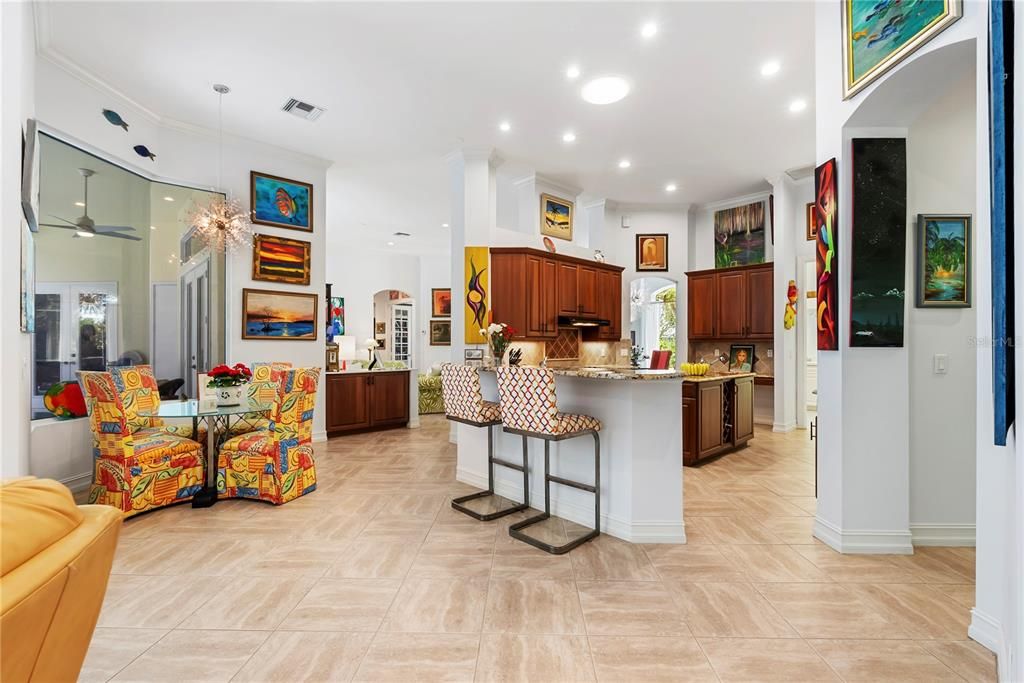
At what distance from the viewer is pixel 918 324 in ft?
8.97

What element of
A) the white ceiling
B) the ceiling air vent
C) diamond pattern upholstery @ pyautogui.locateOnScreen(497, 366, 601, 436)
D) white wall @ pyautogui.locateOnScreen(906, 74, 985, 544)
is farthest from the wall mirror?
white wall @ pyautogui.locateOnScreen(906, 74, 985, 544)

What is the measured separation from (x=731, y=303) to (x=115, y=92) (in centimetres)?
763

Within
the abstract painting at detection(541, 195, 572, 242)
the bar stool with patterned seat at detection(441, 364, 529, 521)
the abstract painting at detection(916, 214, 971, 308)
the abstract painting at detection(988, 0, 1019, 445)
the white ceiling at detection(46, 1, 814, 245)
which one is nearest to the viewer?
the abstract painting at detection(988, 0, 1019, 445)

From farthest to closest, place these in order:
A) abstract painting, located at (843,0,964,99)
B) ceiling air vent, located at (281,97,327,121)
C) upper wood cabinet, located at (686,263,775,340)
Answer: upper wood cabinet, located at (686,263,775,340) < ceiling air vent, located at (281,97,327,121) < abstract painting, located at (843,0,964,99)

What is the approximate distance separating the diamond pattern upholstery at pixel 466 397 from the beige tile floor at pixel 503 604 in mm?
729

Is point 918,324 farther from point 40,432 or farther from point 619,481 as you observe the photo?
point 40,432

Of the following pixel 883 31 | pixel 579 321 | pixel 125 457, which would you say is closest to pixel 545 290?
pixel 579 321

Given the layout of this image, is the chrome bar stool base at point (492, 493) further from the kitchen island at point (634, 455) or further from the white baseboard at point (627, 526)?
the kitchen island at point (634, 455)

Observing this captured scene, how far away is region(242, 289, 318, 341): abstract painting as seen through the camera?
5156 millimetres

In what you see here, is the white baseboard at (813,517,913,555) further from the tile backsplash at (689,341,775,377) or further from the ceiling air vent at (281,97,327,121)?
the ceiling air vent at (281,97,327,121)

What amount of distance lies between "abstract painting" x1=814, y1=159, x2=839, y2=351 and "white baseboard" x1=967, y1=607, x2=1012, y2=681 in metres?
1.37

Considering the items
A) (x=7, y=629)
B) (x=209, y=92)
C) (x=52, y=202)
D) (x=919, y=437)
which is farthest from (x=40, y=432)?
(x=919, y=437)

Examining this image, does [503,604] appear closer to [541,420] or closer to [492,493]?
[541,420]

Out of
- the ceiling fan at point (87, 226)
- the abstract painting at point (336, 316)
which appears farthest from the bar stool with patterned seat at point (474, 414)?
the abstract painting at point (336, 316)
